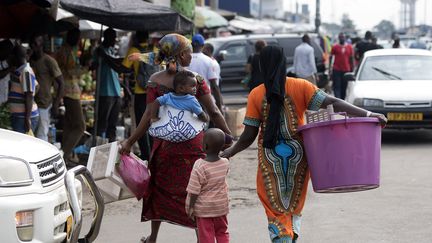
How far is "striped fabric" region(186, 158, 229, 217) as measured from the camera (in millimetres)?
6574

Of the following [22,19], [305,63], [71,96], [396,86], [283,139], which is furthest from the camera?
[305,63]

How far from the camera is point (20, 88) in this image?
10.9m

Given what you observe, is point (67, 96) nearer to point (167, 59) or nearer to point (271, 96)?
point (167, 59)

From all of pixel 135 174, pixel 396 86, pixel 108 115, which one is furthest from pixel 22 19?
pixel 135 174

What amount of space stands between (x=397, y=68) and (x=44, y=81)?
23.1ft

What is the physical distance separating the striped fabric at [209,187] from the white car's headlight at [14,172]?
1.19 m

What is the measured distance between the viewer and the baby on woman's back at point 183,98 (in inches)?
283

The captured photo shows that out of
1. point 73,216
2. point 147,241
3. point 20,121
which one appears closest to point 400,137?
point 20,121

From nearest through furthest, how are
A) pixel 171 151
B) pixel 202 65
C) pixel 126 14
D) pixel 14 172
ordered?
pixel 14 172 < pixel 171 151 < pixel 126 14 < pixel 202 65

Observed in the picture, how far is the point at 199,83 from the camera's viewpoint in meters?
7.41

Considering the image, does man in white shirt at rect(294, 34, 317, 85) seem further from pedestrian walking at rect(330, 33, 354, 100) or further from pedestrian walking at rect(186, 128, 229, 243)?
pedestrian walking at rect(186, 128, 229, 243)

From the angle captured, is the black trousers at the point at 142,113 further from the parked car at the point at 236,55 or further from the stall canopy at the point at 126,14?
the parked car at the point at 236,55

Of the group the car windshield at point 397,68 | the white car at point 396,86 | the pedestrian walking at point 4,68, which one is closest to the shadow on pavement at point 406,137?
the white car at point 396,86

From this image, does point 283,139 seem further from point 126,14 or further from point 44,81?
point 44,81
